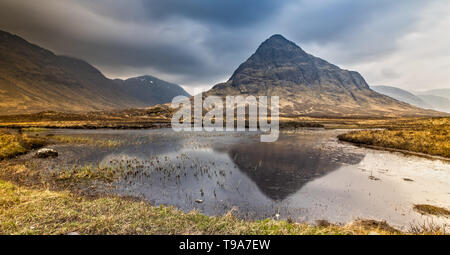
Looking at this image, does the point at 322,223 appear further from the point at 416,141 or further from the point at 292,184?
the point at 416,141

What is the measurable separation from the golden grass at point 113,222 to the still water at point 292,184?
3.62 m

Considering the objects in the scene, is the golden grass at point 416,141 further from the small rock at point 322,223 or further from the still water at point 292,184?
the small rock at point 322,223

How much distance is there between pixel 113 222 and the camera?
27.9ft

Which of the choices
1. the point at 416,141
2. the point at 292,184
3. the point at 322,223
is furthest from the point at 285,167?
the point at 416,141

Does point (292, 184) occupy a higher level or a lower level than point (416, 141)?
lower

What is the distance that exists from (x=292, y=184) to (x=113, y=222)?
50.3ft

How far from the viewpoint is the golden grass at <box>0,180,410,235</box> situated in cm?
784

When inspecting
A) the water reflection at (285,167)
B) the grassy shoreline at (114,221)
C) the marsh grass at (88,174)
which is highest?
the grassy shoreline at (114,221)

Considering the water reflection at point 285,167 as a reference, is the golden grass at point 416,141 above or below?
above

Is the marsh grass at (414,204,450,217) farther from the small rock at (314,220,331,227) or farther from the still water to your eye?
the small rock at (314,220,331,227)

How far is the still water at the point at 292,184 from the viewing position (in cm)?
Result: 1327

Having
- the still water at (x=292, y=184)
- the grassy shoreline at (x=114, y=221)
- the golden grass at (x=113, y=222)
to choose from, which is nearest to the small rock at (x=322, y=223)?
the still water at (x=292, y=184)

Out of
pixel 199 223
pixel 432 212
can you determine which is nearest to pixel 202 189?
pixel 199 223

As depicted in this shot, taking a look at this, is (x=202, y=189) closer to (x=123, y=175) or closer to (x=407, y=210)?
(x=123, y=175)
